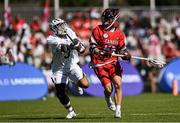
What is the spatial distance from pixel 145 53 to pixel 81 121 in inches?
665

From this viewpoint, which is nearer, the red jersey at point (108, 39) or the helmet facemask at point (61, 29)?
the red jersey at point (108, 39)

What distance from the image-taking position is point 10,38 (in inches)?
1161

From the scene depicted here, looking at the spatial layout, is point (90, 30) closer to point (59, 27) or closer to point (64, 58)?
point (64, 58)

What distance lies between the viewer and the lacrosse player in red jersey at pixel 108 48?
17.2m

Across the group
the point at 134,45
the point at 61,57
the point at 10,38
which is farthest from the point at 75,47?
the point at 134,45

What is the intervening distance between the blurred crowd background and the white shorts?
11015 mm

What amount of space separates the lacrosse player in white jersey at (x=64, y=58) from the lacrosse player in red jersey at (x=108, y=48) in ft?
1.25

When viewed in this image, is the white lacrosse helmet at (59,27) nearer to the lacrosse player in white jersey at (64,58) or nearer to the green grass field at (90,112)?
the lacrosse player in white jersey at (64,58)

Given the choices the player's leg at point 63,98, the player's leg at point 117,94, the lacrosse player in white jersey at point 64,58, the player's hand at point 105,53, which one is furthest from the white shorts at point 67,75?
the player's leg at point 117,94

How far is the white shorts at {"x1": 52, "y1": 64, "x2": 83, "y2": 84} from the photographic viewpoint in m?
17.8

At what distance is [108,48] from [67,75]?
130 cm

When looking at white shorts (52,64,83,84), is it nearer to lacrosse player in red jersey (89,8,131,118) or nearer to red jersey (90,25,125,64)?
lacrosse player in red jersey (89,8,131,118)

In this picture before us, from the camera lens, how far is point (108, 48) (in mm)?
17297

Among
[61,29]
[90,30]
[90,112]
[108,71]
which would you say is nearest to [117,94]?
[108,71]
